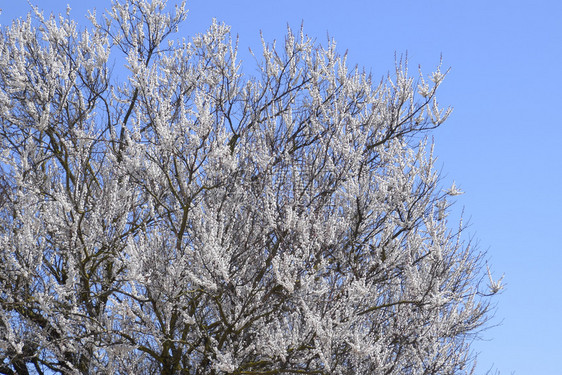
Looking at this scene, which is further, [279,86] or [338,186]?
[279,86]

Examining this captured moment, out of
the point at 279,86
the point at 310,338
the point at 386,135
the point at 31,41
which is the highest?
the point at 31,41

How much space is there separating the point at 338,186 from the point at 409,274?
130cm

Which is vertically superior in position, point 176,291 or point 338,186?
point 338,186

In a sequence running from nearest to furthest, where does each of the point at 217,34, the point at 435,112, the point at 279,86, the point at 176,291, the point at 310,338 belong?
the point at 310,338, the point at 176,291, the point at 435,112, the point at 279,86, the point at 217,34

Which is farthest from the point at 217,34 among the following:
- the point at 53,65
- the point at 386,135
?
the point at 386,135

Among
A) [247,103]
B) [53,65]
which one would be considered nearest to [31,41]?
[53,65]

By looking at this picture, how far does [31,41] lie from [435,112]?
722 centimetres

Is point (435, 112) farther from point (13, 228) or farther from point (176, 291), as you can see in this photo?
point (13, 228)

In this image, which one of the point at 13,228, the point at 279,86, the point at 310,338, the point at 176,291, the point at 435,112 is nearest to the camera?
the point at 310,338

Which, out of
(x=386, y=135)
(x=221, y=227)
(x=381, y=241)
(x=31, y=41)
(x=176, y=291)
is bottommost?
(x=176, y=291)

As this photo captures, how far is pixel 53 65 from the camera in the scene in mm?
9555

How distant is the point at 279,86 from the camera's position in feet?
32.0

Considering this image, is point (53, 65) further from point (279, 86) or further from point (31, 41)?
point (279, 86)

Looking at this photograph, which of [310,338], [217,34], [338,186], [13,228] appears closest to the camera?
[310,338]
